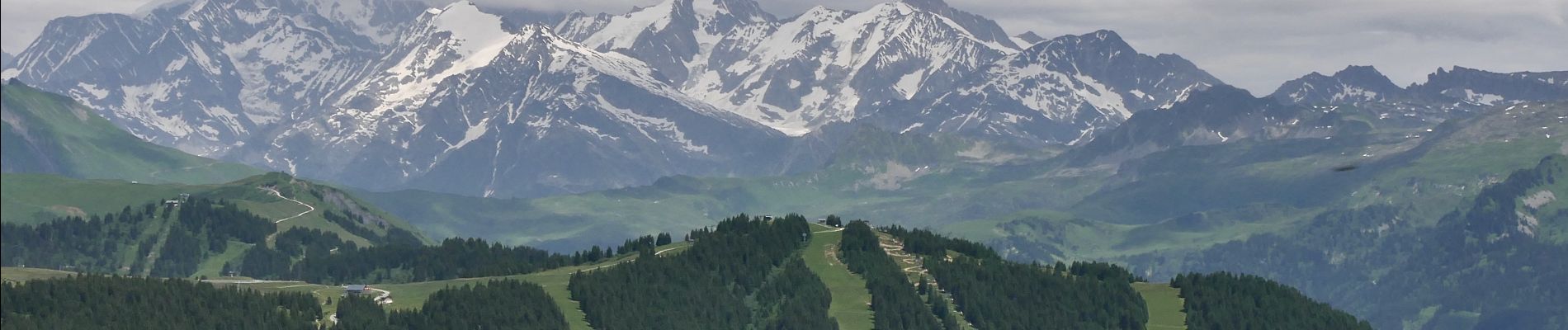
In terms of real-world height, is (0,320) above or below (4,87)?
below

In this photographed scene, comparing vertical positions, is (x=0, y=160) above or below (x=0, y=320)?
above

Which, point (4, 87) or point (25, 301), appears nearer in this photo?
point (4, 87)

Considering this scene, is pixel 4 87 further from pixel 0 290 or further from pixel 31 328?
pixel 31 328

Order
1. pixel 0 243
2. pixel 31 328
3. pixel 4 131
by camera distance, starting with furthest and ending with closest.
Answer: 1. pixel 31 328
2. pixel 4 131
3. pixel 0 243

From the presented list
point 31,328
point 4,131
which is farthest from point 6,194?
point 31,328

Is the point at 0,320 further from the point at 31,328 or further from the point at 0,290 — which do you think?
the point at 31,328

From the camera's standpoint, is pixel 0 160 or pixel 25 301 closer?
pixel 0 160

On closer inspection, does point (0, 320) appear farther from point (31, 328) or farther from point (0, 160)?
point (31, 328)

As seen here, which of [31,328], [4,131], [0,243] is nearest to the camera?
[0,243]
